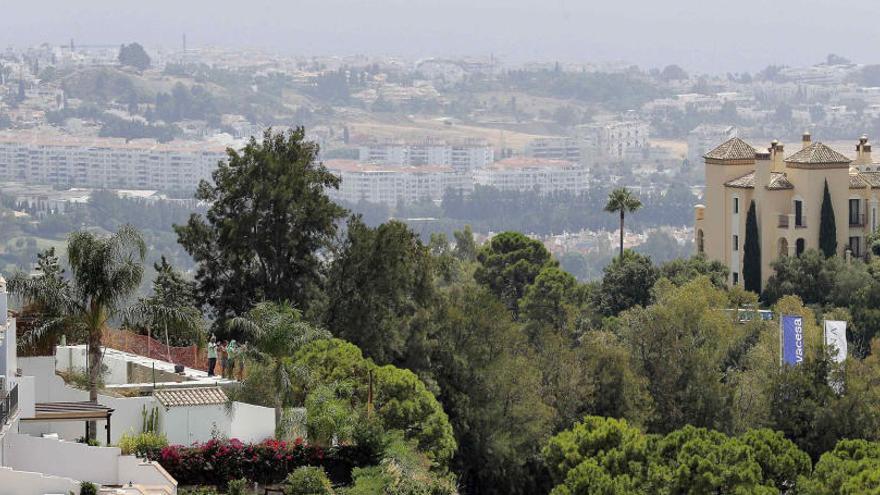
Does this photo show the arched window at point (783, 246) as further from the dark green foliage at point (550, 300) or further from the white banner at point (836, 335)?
the white banner at point (836, 335)

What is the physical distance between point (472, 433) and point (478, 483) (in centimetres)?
107

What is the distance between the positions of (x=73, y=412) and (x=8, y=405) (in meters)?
2.85

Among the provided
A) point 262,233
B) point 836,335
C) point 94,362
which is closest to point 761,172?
point 836,335

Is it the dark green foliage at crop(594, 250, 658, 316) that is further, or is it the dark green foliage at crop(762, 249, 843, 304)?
the dark green foliage at crop(762, 249, 843, 304)

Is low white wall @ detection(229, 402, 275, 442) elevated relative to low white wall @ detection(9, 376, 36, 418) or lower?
lower

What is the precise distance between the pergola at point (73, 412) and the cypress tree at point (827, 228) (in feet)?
160

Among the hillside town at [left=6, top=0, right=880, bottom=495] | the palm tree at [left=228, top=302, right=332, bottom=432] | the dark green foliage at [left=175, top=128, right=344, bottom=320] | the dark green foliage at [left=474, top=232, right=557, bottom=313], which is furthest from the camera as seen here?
the dark green foliage at [left=474, top=232, right=557, bottom=313]

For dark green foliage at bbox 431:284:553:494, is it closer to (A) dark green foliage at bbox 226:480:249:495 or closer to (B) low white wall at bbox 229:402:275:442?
(B) low white wall at bbox 229:402:275:442

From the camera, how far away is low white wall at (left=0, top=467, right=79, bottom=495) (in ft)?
87.8

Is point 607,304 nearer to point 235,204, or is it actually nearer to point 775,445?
point 235,204

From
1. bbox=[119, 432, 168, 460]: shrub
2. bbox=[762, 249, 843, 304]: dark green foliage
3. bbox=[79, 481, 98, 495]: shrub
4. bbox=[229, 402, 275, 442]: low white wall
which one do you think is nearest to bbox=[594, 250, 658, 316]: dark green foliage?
bbox=[762, 249, 843, 304]: dark green foliage

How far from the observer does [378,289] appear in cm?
4894

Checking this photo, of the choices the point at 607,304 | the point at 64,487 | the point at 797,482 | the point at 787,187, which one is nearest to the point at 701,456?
the point at 797,482

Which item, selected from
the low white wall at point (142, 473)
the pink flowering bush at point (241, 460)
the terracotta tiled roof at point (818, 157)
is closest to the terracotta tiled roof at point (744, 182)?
the terracotta tiled roof at point (818, 157)
